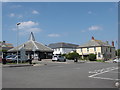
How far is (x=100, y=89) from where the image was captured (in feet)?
30.2

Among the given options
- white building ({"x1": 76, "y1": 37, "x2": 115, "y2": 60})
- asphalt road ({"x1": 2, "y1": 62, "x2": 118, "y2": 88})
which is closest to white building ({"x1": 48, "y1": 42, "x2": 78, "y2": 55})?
white building ({"x1": 76, "y1": 37, "x2": 115, "y2": 60})

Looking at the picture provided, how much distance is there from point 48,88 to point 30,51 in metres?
46.8

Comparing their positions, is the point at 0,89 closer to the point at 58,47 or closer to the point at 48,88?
the point at 48,88

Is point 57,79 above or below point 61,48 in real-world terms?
below

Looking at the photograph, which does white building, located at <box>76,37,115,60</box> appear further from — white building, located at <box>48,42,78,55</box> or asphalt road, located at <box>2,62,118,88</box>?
asphalt road, located at <box>2,62,118,88</box>

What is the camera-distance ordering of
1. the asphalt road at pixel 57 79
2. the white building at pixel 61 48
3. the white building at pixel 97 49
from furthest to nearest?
the white building at pixel 61 48, the white building at pixel 97 49, the asphalt road at pixel 57 79

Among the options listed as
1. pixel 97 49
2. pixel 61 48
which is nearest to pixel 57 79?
pixel 97 49

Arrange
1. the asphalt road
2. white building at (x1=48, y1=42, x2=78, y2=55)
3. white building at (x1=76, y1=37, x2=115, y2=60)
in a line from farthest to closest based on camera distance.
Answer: white building at (x1=48, y1=42, x2=78, y2=55), white building at (x1=76, y1=37, x2=115, y2=60), the asphalt road

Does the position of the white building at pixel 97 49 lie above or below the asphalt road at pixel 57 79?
above

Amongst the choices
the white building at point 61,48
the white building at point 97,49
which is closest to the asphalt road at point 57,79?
the white building at point 97,49

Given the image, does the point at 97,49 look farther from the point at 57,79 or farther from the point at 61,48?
the point at 57,79

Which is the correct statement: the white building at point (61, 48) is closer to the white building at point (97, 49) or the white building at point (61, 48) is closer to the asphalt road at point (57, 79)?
the white building at point (97, 49)

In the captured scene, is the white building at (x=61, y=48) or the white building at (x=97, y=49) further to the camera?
the white building at (x=61, y=48)

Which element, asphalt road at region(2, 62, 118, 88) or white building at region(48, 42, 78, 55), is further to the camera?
white building at region(48, 42, 78, 55)
